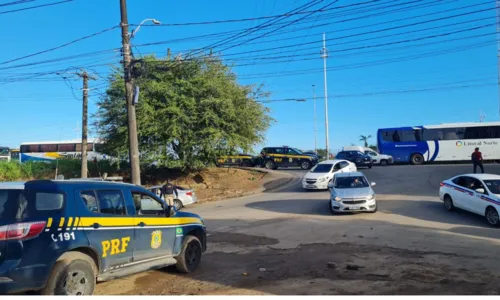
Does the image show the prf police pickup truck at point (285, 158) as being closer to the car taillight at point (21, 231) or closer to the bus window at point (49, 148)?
the bus window at point (49, 148)

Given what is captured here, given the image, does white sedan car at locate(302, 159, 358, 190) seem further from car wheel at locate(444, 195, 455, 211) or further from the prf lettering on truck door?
the prf lettering on truck door

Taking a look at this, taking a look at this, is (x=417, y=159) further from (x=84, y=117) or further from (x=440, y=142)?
(x=84, y=117)

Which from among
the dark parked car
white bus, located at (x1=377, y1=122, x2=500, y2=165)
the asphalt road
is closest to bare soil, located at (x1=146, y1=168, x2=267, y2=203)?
the dark parked car

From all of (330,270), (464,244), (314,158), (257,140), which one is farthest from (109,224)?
(314,158)

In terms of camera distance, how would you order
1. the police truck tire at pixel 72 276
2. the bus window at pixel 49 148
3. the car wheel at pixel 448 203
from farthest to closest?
1. the bus window at pixel 49 148
2. the car wheel at pixel 448 203
3. the police truck tire at pixel 72 276

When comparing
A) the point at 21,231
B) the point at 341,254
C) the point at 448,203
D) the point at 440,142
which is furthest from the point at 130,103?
the point at 440,142

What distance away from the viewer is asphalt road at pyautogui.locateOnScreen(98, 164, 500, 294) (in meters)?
6.27

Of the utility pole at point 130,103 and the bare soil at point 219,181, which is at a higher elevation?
the utility pole at point 130,103

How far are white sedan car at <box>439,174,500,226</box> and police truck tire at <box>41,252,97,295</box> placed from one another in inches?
470

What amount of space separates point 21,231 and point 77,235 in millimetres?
728

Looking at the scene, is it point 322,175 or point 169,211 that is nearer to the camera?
point 169,211

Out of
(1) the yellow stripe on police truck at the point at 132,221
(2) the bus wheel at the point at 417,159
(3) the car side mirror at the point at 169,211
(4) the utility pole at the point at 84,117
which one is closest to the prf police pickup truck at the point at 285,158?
(2) the bus wheel at the point at 417,159

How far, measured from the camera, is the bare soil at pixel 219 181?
2581cm

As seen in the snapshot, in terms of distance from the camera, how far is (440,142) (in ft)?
118
